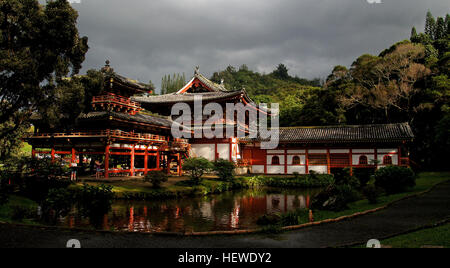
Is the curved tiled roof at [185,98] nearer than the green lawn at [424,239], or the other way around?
the green lawn at [424,239]

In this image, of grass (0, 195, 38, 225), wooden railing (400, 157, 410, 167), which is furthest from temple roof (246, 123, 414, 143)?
grass (0, 195, 38, 225)

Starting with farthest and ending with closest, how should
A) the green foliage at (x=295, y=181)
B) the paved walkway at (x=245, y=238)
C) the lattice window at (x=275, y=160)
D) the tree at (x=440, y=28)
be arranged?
the tree at (x=440, y=28) → the lattice window at (x=275, y=160) → the green foliage at (x=295, y=181) → the paved walkway at (x=245, y=238)

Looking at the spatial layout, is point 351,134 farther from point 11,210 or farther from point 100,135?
point 11,210

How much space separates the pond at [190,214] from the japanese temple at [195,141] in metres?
10.1

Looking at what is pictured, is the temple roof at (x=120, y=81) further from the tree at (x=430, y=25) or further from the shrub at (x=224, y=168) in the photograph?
the tree at (x=430, y=25)

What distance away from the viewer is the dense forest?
3872cm

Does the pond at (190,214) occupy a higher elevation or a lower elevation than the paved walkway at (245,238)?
lower

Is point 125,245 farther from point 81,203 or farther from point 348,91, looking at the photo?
Result: point 348,91

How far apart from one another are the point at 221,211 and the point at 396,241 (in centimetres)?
1041

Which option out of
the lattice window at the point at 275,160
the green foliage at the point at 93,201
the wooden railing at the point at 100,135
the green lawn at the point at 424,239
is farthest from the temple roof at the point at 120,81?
the green lawn at the point at 424,239

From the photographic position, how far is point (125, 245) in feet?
28.5

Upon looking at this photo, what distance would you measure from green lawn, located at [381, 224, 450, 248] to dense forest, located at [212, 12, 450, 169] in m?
30.1

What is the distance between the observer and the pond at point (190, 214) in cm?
1316
